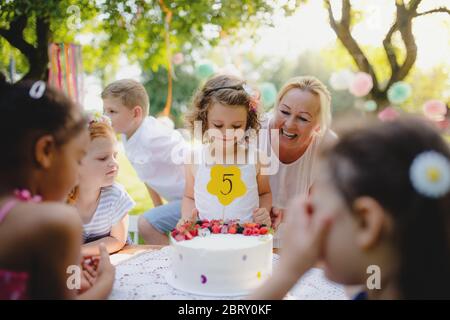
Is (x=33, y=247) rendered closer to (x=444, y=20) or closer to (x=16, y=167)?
(x=16, y=167)

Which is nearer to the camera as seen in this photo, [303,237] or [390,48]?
[303,237]

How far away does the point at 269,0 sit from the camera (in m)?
3.42

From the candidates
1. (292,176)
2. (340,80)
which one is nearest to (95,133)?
(292,176)

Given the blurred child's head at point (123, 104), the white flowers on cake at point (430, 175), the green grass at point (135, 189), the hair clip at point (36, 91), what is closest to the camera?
A: the white flowers on cake at point (430, 175)

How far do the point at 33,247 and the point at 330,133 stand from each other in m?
1.89

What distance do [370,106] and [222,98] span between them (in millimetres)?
1697

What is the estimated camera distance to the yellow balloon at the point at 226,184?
2225 mm

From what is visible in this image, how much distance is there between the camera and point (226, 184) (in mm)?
2217

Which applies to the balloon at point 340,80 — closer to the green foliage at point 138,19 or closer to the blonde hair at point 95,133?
the green foliage at point 138,19

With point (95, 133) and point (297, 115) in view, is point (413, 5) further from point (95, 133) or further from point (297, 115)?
point (95, 133)

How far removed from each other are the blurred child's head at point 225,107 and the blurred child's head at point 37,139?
1.18 m

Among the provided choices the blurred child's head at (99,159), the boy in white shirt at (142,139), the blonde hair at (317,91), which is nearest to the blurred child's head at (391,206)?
the blurred child's head at (99,159)

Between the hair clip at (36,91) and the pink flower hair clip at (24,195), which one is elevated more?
the hair clip at (36,91)

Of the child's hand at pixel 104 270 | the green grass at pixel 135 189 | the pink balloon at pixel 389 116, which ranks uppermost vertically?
the pink balloon at pixel 389 116
